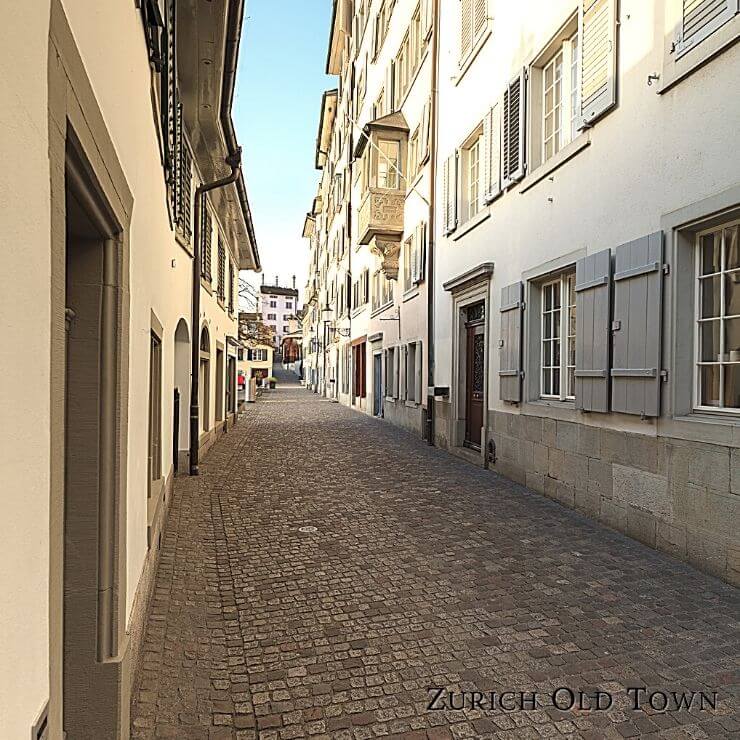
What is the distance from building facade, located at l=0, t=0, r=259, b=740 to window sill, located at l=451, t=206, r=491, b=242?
19.2 feet

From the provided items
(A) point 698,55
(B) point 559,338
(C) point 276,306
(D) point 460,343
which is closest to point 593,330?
(B) point 559,338

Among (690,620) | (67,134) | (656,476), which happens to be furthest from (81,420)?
(656,476)

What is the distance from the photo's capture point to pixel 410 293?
52.9 feet

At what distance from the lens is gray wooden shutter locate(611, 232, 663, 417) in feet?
18.3

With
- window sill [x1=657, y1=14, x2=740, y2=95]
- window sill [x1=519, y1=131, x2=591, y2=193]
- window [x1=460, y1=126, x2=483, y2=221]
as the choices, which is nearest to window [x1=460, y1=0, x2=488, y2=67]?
window [x1=460, y1=126, x2=483, y2=221]

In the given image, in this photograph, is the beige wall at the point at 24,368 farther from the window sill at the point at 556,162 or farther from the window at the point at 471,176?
the window at the point at 471,176

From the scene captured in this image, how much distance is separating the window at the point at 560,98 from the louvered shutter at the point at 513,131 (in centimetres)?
30

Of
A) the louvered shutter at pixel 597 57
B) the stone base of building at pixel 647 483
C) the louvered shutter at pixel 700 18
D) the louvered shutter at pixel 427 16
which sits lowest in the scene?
the stone base of building at pixel 647 483

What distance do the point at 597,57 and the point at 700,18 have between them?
5.70ft

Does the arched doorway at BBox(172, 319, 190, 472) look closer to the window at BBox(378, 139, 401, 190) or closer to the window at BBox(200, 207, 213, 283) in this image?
the window at BBox(200, 207, 213, 283)

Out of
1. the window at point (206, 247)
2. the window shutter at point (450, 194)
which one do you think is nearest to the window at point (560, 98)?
the window shutter at point (450, 194)

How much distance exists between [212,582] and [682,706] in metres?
3.24

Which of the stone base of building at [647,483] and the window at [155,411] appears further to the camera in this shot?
the window at [155,411]

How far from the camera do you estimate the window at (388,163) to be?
55.1ft
